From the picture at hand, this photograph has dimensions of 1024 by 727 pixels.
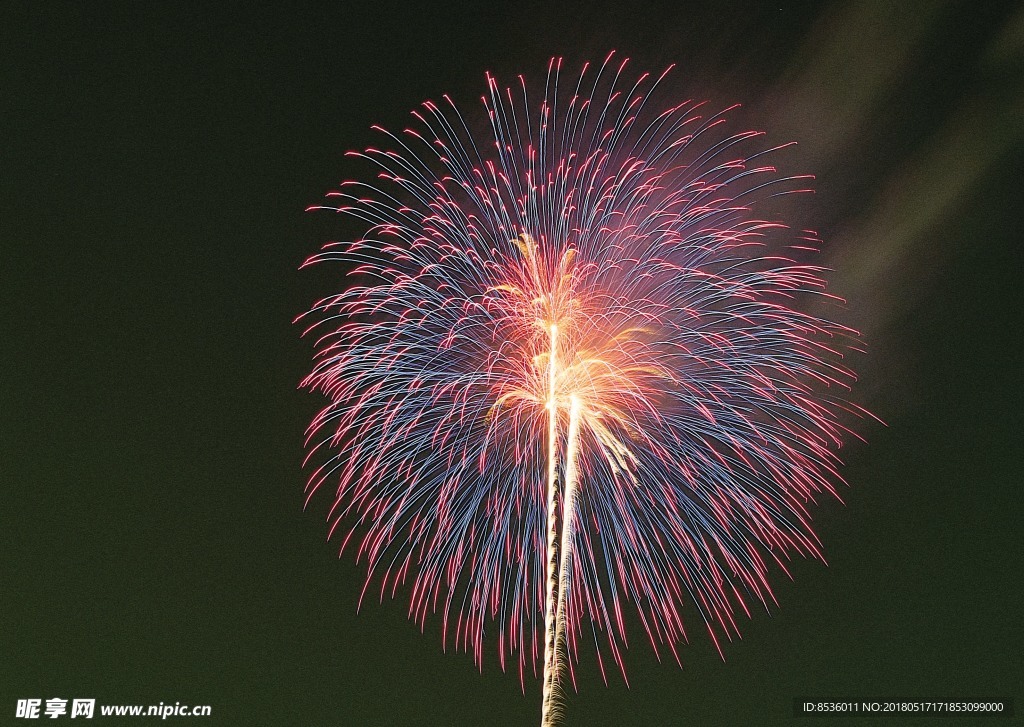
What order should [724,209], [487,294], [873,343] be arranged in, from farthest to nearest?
[873,343] < [724,209] < [487,294]

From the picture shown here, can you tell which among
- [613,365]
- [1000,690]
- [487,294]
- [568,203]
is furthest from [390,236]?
[1000,690]

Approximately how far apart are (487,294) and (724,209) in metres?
2.67

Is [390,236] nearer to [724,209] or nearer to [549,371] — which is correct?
[549,371]

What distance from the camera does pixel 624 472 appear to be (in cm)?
845

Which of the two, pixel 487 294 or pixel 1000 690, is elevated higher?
pixel 487 294

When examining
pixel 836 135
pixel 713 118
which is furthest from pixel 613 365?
pixel 836 135

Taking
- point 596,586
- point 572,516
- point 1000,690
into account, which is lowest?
point 1000,690

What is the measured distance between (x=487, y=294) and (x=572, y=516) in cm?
230

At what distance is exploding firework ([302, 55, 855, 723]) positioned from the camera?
8.40 meters

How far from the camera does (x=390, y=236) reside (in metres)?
8.75

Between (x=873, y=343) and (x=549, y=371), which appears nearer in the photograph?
(x=549, y=371)

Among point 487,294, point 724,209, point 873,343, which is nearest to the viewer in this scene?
point 487,294

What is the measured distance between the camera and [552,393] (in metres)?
8.55

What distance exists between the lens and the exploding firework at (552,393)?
331 inches
